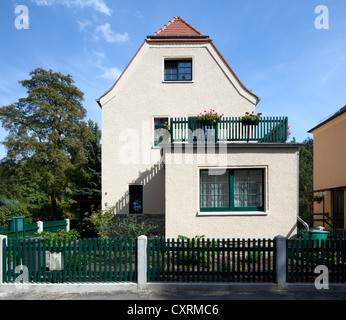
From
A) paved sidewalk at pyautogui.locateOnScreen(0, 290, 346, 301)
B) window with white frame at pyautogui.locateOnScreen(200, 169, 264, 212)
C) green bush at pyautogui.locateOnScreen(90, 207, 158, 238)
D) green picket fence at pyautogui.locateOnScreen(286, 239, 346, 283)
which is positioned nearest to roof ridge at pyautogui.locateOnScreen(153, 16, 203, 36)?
window with white frame at pyautogui.locateOnScreen(200, 169, 264, 212)

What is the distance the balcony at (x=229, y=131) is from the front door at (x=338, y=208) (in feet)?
29.2

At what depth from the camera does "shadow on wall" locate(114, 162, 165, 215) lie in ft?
37.8

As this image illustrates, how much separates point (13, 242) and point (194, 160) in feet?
19.9

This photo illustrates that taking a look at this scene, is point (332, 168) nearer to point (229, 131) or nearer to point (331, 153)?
point (331, 153)

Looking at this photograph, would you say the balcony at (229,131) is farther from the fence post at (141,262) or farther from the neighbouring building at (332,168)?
the neighbouring building at (332,168)

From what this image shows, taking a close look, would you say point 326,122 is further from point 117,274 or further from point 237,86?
point 117,274

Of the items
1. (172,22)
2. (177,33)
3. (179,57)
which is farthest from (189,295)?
(172,22)

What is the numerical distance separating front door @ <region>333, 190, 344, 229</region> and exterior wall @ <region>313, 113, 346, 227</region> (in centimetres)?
38

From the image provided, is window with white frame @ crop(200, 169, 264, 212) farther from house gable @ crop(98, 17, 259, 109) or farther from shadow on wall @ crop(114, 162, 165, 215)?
house gable @ crop(98, 17, 259, 109)

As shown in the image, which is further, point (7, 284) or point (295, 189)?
point (295, 189)

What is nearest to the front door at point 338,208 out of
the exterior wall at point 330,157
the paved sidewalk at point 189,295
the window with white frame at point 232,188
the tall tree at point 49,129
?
the exterior wall at point 330,157

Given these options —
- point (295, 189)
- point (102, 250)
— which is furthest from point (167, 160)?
point (295, 189)

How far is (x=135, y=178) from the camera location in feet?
38.2

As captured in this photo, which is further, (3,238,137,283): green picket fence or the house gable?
the house gable
